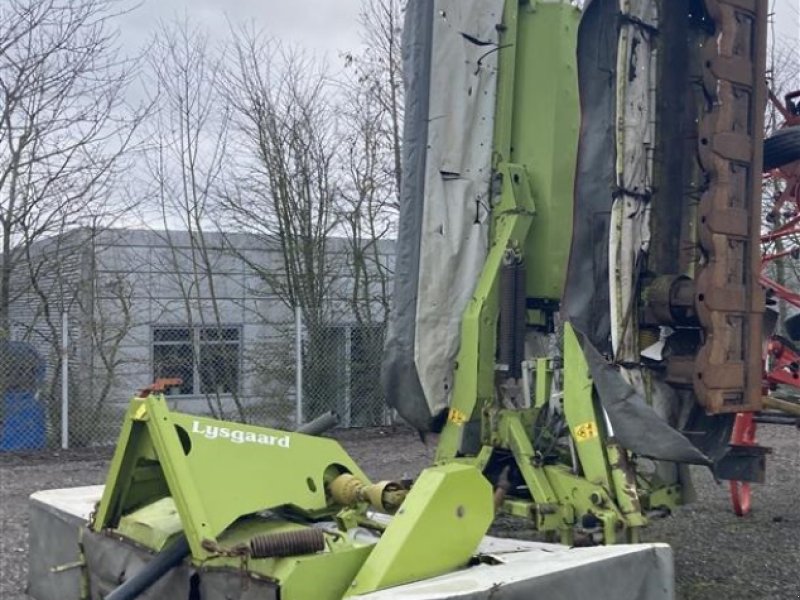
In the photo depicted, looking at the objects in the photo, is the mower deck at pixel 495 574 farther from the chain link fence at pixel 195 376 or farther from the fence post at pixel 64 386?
the chain link fence at pixel 195 376

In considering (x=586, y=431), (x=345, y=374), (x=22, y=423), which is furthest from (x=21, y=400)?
(x=586, y=431)

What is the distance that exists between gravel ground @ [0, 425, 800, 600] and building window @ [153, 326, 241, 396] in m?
1.70

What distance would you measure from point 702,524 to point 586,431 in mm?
3357

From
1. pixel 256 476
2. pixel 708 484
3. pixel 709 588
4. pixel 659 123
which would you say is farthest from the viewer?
pixel 708 484

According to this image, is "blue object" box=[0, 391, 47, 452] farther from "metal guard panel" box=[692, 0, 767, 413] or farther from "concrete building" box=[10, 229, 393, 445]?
"metal guard panel" box=[692, 0, 767, 413]

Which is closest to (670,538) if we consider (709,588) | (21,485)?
(709,588)

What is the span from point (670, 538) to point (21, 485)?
5.78 m

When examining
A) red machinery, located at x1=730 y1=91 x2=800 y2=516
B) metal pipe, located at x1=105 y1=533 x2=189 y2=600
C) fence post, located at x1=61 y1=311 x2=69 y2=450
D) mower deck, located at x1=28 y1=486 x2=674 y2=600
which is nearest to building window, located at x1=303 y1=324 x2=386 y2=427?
fence post, located at x1=61 y1=311 x2=69 y2=450

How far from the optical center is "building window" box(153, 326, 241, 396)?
41.0 ft

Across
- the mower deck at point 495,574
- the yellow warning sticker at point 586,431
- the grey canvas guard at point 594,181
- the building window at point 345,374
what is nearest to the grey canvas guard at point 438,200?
the grey canvas guard at point 594,181

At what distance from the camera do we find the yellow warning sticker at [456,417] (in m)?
5.13

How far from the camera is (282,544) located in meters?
3.42

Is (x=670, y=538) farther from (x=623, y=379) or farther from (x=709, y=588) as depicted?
(x=623, y=379)

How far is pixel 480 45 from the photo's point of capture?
531 cm
